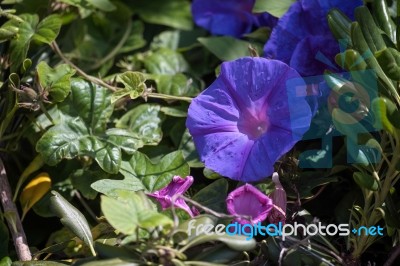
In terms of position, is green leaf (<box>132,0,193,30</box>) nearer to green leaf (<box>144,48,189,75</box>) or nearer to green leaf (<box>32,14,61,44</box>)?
green leaf (<box>144,48,189,75</box>)

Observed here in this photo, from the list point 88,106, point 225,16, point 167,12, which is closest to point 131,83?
point 88,106

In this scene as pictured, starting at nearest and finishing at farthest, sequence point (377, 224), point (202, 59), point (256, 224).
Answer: point (256, 224) < point (377, 224) < point (202, 59)

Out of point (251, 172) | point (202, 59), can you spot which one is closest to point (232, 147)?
point (251, 172)

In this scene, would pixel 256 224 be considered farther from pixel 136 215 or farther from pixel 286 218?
pixel 136 215

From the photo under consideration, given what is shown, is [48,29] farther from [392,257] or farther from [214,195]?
[392,257]

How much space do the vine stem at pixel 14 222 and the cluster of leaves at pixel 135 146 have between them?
0.02 meters

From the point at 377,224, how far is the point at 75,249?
0.49 m

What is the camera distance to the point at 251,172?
1.06 metres

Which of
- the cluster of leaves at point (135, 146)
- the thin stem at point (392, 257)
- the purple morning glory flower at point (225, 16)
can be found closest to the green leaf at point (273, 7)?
the cluster of leaves at point (135, 146)

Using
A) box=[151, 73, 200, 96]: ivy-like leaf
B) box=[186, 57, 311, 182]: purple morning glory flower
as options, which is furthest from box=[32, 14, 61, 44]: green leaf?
box=[186, 57, 311, 182]: purple morning glory flower

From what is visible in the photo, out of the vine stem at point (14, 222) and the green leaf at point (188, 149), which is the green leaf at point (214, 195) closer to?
the green leaf at point (188, 149)

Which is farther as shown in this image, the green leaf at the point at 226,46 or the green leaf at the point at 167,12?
the green leaf at the point at 167,12

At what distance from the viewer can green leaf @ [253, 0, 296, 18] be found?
1.32 m

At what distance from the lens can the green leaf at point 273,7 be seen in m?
1.32
